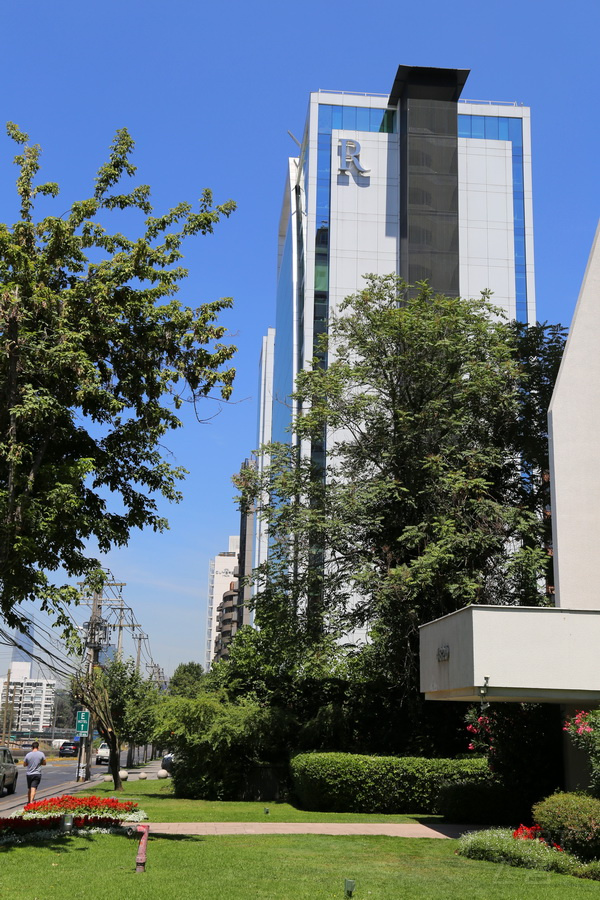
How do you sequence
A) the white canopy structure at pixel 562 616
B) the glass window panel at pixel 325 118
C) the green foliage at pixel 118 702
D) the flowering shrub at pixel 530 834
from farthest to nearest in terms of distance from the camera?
the glass window panel at pixel 325 118
the green foliage at pixel 118 702
the white canopy structure at pixel 562 616
the flowering shrub at pixel 530 834

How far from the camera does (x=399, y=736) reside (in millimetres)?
26391

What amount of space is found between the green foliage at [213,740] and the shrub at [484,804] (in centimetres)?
810

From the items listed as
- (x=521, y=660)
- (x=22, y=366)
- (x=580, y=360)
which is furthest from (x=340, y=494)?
(x=22, y=366)

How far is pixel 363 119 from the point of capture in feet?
213

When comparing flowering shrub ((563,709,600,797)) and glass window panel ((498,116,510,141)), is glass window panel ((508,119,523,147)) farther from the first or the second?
flowering shrub ((563,709,600,797))

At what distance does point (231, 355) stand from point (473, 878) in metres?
9.43

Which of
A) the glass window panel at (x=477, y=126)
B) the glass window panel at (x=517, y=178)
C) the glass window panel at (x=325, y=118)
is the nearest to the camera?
the glass window panel at (x=325, y=118)

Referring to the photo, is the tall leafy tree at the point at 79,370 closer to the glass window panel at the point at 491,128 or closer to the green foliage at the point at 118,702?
the green foliage at the point at 118,702

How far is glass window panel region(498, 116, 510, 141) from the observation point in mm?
66188

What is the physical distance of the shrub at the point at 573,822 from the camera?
13.3m

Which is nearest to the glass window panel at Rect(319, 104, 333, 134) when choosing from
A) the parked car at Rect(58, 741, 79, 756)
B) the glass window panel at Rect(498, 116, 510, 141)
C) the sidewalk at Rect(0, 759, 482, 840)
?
the glass window panel at Rect(498, 116, 510, 141)

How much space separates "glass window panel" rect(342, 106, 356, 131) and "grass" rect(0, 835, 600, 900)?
57489 millimetres

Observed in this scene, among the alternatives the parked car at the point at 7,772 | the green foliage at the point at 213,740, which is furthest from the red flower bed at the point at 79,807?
the parked car at the point at 7,772

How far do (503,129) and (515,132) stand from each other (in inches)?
42.8
